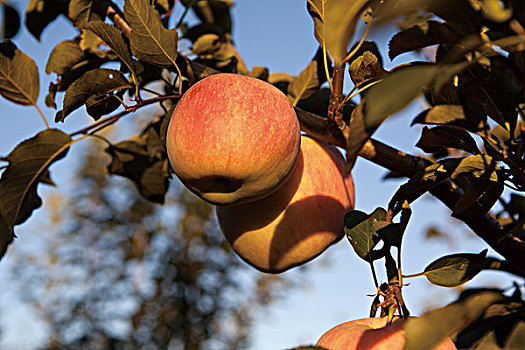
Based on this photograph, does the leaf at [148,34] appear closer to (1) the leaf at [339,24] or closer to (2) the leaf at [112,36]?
(2) the leaf at [112,36]

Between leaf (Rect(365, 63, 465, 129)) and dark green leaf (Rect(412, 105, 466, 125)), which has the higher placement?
leaf (Rect(365, 63, 465, 129))

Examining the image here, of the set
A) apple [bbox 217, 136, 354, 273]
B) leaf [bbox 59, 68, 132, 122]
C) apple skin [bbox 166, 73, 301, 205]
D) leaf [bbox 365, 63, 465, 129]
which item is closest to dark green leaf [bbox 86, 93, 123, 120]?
leaf [bbox 59, 68, 132, 122]

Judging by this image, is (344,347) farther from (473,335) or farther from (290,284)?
(290,284)

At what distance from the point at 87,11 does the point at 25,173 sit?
1.09ft

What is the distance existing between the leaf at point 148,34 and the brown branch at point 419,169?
24 centimetres

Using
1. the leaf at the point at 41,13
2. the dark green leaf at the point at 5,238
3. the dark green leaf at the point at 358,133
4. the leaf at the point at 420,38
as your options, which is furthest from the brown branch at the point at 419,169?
the leaf at the point at 41,13

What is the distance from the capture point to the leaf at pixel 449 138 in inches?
25.6

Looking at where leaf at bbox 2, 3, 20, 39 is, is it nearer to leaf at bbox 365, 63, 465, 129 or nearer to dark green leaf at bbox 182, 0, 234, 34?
dark green leaf at bbox 182, 0, 234, 34

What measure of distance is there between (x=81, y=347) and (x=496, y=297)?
6.75 metres

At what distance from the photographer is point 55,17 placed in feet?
4.03

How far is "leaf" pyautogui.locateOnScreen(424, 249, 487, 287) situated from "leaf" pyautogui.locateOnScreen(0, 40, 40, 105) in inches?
32.5

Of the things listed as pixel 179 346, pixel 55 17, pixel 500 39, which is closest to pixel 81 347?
pixel 179 346

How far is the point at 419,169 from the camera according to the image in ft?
2.72

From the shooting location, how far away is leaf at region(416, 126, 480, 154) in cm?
65
